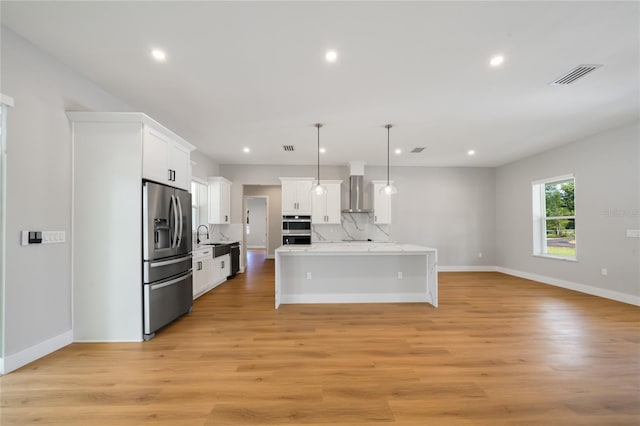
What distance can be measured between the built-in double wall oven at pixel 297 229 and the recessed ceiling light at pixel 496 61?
496 cm

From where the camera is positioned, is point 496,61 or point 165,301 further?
point 165,301

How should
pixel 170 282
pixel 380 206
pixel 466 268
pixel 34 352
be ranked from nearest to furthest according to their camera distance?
1. pixel 34 352
2. pixel 170 282
3. pixel 380 206
4. pixel 466 268

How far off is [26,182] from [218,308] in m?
2.70

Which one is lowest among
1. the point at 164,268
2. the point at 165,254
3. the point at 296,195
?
the point at 164,268

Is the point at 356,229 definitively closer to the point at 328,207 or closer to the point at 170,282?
the point at 328,207

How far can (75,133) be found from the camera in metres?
2.99

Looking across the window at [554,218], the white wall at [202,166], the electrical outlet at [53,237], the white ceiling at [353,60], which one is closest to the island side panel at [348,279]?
the white ceiling at [353,60]

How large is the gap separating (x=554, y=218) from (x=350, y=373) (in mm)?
6223

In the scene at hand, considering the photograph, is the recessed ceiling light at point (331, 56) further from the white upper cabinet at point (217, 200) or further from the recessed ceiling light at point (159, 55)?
the white upper cabinet at point (217, 200)

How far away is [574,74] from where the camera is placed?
2971mm

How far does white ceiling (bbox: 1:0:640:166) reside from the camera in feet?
7.02

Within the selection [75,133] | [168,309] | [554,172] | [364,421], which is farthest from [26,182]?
[554,172]

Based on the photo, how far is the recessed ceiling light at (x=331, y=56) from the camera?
2601 mm

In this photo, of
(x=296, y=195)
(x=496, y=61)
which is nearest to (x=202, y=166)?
(x=296, y=195)
